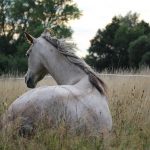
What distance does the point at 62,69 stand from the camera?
6863 mm

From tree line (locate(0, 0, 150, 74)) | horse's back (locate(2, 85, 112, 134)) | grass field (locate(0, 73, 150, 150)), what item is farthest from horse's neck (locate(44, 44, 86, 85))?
tree line (locate(0, 0, 150, 74))

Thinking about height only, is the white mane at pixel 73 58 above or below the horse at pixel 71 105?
above

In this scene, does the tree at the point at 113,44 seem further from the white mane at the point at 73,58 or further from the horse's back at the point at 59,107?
the horse's back at the point at 59,107

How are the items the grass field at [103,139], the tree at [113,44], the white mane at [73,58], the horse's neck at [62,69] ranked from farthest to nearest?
the tree at [113,44], the horse's neck at [62,69], the white mane at [73,58], the grass field at [103,139]

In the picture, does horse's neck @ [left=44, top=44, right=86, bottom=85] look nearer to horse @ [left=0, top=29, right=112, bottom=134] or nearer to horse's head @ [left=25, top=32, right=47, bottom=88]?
horse @ [left=0, top=29, right=112, bottom=134]

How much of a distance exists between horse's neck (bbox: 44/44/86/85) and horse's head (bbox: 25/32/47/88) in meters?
0.18

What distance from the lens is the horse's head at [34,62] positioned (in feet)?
24.2

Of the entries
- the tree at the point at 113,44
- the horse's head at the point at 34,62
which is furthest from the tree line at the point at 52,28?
the horse's head at the point at 34,62

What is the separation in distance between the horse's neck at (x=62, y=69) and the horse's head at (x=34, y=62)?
0.18 m

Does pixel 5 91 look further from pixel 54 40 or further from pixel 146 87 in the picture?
pixel 54 40

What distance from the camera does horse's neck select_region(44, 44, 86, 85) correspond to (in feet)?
21.5

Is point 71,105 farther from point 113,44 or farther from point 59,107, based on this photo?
point 113,44

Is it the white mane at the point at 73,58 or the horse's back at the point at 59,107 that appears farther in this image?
the white mane at the point at 73,58

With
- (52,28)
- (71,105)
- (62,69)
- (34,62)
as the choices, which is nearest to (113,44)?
(52,28)
